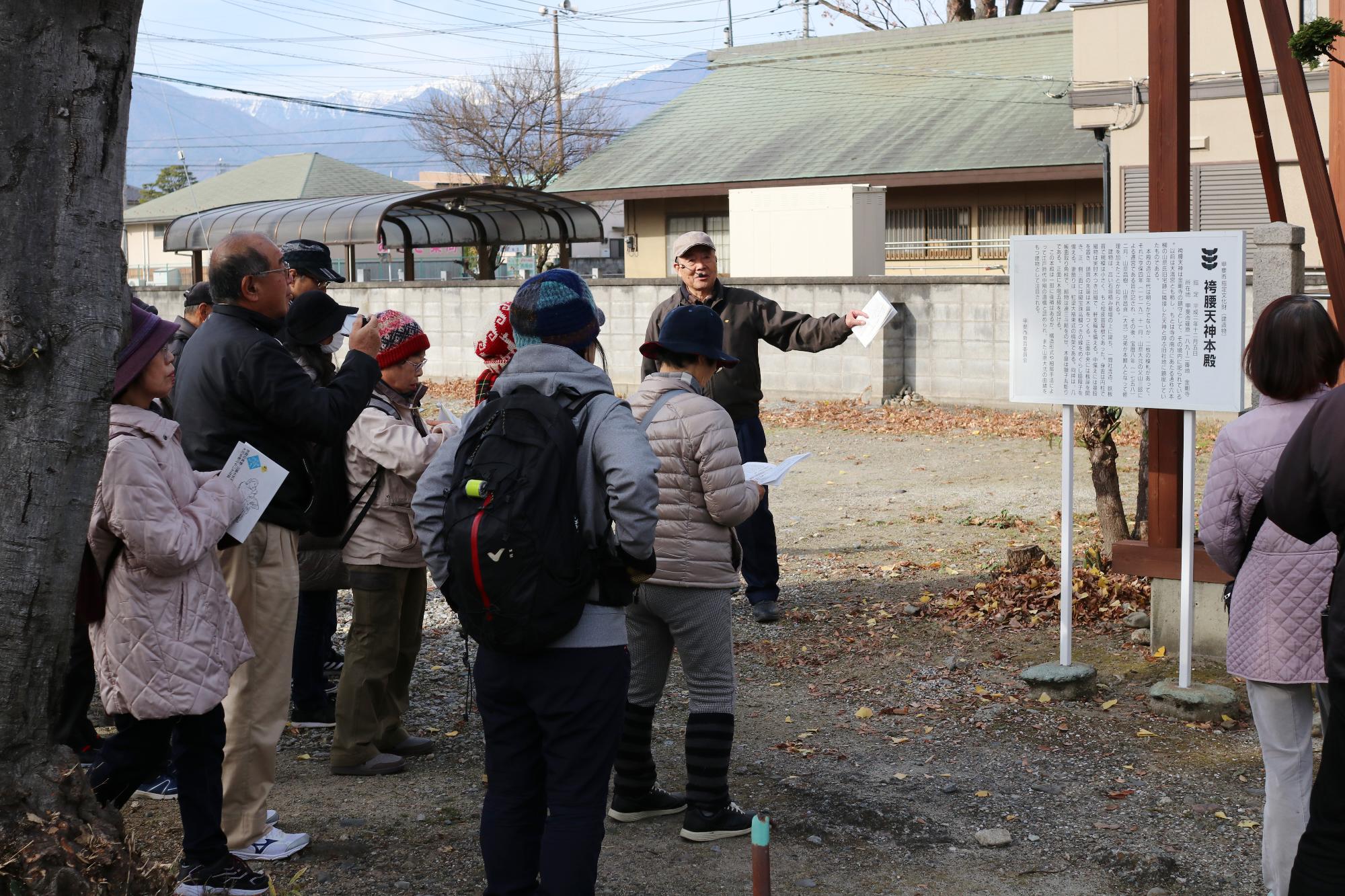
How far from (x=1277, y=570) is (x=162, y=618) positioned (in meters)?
3.31

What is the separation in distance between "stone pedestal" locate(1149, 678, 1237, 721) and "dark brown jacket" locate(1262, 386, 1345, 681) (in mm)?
2450

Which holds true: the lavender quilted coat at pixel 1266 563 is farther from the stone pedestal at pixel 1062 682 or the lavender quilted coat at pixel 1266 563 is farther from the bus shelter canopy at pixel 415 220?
the bus shelter canopy at pixel 415 220

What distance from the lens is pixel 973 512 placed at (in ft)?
34.2

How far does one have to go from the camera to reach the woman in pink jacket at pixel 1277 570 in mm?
3748

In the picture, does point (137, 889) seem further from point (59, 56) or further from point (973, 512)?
point (973, 512)

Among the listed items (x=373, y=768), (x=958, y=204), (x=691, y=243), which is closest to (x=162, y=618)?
(x=373, y=768)

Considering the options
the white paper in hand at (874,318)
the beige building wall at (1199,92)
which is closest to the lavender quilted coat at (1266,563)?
the white paper in hand at (874,318)

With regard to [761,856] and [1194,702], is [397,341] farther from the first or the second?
[1194,702]

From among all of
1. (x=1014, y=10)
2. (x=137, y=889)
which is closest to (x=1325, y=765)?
(x=137, y=889)

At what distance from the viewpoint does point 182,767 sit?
A: 3.88m

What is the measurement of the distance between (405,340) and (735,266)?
50.0ft

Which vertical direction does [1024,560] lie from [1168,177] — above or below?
below

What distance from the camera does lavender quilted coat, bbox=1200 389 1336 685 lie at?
375 centimetres

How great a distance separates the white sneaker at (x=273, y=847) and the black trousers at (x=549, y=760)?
120 centimetres
